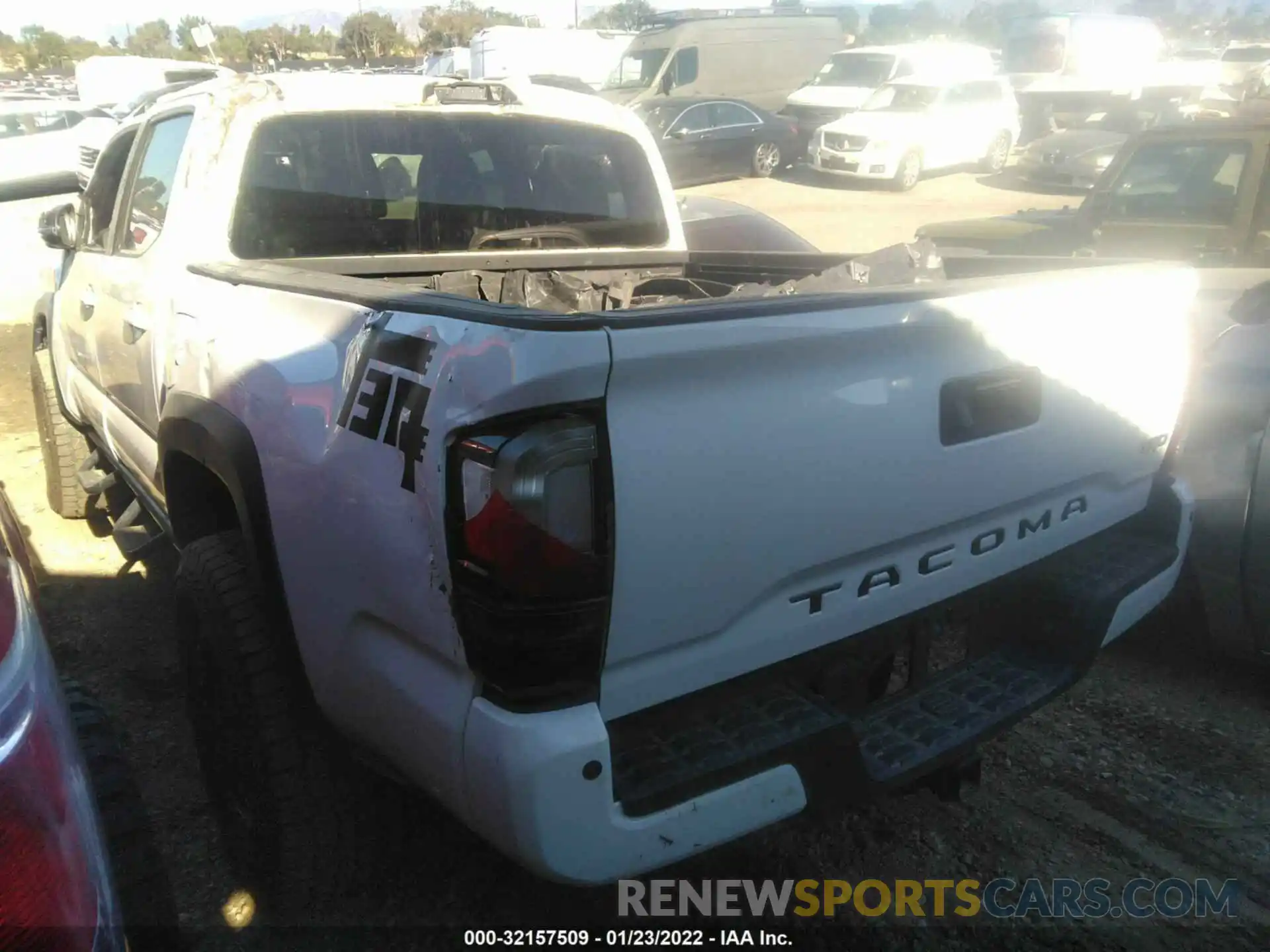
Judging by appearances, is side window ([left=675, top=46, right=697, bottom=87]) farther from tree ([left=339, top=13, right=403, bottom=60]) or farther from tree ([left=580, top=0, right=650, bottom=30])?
tree ([left=580, top=0, right=650, bottom=30])

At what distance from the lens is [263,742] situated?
223cm

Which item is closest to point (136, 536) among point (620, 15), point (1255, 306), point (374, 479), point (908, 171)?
point (374, 479)

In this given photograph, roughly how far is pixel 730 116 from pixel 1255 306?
16.0m

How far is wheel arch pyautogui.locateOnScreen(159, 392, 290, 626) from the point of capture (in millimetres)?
2211

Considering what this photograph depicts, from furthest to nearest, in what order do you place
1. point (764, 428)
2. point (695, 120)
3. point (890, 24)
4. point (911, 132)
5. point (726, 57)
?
point (890, 24) < point (726, 57) < point (695, 120) < point (911, 132) < point (764, 428)

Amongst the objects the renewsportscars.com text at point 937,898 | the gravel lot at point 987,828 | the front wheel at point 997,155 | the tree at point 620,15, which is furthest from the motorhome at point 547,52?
the tree at point 620,15

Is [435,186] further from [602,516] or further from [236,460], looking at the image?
[602,516]

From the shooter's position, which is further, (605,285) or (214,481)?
(605,285)

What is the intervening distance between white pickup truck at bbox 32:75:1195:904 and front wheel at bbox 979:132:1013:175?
57.7 feet

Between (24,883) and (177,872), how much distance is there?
5.60 feet

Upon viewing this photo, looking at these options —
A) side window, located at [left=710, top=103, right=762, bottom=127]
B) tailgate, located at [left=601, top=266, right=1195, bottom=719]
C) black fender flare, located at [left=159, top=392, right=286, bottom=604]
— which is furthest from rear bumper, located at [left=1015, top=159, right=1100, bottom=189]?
black fender flare, located at [left=159, top=392, right=286, bottom=604]

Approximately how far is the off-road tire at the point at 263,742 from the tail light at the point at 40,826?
0.94m

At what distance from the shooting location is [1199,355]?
10.9 ft

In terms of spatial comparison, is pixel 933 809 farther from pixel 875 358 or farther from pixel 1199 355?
pixel 1199 355
